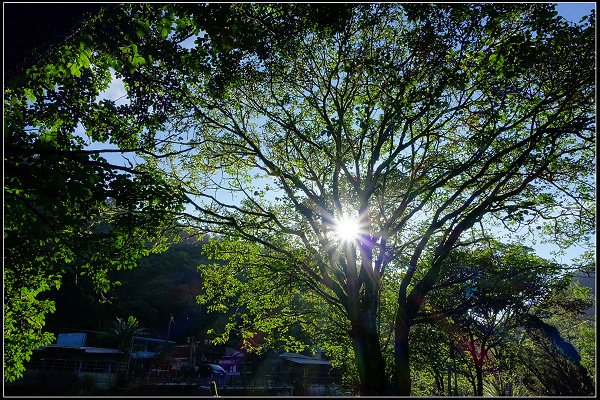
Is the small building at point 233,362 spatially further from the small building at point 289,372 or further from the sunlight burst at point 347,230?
the sunlight burst at point 347,230

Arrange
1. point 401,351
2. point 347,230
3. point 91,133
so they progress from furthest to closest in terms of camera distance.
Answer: point 347,230, point 401,351, point 91,133

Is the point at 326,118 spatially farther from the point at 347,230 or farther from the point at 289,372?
the point at 289,372

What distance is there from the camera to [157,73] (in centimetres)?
952

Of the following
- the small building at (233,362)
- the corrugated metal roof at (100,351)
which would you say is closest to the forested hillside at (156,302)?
the small building at (233,362)

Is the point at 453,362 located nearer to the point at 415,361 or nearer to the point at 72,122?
the point at 415,361

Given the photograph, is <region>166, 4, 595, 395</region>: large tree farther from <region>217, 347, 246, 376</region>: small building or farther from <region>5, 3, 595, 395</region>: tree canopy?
<region>217, 347, 246, 376</region>: small building

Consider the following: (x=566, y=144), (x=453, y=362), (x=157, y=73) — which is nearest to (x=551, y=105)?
(x=566, y=144)

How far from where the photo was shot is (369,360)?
1040cm

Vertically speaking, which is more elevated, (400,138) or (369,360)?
(400,138)

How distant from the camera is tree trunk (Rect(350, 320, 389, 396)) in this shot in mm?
10156

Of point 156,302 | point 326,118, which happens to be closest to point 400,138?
point 326,118

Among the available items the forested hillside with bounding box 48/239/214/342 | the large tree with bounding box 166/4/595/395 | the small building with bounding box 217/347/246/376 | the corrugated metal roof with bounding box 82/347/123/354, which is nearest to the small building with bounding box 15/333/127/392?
the corrugated metal roof with bounding box 82/347/123/354

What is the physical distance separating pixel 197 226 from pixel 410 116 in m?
7.73

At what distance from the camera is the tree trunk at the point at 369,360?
10.2 m
